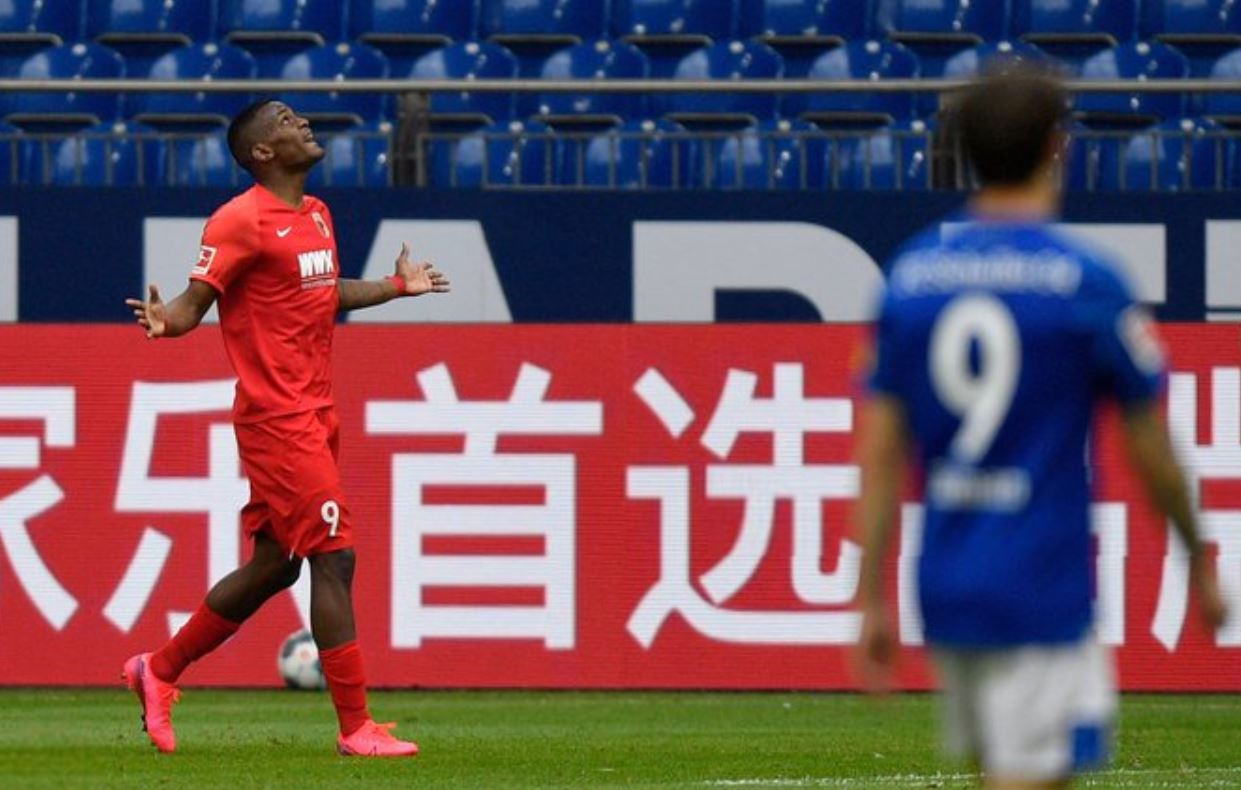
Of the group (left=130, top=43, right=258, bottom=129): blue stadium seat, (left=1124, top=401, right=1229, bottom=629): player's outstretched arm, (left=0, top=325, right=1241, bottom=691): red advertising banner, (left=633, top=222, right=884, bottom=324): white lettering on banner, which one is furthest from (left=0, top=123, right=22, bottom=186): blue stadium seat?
(left=1124, top=401, right=1229, bottom=629): player's outstretched arm

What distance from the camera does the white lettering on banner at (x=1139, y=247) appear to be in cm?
1246

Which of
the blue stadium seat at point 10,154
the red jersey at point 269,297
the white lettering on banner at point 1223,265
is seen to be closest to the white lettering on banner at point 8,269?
the blue stadium seat at point 10,154

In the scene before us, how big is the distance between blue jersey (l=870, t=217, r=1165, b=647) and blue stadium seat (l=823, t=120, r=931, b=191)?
872cm

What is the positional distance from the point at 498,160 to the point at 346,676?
4.92 m

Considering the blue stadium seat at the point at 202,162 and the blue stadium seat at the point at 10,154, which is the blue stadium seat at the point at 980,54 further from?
the blue stadium seat at the point at 10,154

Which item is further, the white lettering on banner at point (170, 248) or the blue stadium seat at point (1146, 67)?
the blue stadium seat at point (1146, 67)

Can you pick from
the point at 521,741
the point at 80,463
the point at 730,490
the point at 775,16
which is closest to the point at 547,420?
the point at 730,490

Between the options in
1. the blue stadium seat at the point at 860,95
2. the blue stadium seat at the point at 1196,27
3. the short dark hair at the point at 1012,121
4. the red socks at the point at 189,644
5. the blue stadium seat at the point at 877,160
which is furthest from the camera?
the blue stadium seat at the point at 1196,27

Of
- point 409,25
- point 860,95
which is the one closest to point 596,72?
point 409,25

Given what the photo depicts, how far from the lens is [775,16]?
15477 mm

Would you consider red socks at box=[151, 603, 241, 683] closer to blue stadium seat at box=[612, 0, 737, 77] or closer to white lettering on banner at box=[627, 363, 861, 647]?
white lettering on banner at box=[627, 363, 861, 647]

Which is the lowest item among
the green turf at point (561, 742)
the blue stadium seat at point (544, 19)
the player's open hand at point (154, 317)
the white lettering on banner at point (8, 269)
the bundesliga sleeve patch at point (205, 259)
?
the green turf at point (561, 742)

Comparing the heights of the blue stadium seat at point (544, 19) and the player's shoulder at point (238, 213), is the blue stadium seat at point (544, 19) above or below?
above

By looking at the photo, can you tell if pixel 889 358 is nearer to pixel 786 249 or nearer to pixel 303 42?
pixel 786 249
